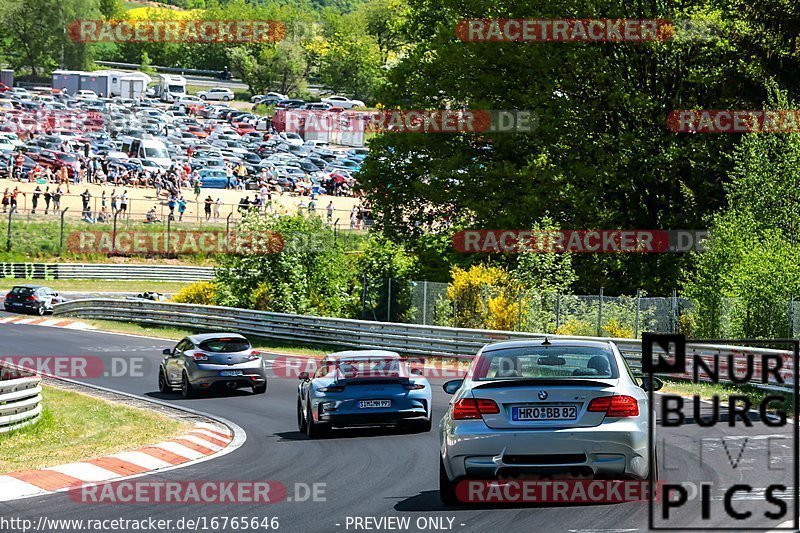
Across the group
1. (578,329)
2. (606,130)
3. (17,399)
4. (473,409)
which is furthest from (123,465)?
(606,130)

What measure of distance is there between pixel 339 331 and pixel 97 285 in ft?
110

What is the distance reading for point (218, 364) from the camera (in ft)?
81.3

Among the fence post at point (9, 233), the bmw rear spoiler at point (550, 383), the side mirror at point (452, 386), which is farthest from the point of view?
the fence post at point (9, 233)

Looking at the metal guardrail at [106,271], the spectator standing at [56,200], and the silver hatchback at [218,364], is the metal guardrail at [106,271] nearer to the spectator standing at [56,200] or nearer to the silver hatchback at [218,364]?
the spectator standing at [56,200]

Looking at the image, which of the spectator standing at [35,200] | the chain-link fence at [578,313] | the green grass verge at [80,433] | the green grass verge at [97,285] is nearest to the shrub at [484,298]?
the chain-link fence at [578,313]

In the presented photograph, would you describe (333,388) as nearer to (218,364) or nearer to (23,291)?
(218,364)

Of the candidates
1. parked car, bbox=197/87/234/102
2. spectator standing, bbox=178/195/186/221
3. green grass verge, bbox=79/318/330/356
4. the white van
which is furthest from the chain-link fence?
parked car, bbox=197/87/234/102

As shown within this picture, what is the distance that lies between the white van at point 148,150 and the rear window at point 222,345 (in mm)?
63285

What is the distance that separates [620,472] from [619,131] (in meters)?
31.9

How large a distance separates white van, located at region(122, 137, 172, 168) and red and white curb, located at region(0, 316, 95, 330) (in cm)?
3770

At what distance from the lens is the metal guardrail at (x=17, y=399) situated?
58.5 ft

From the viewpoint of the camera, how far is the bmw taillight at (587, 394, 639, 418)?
1070 centimetres

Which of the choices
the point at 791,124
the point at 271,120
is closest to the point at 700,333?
the point at 791,124

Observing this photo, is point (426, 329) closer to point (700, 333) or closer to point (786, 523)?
point (700, 333)
